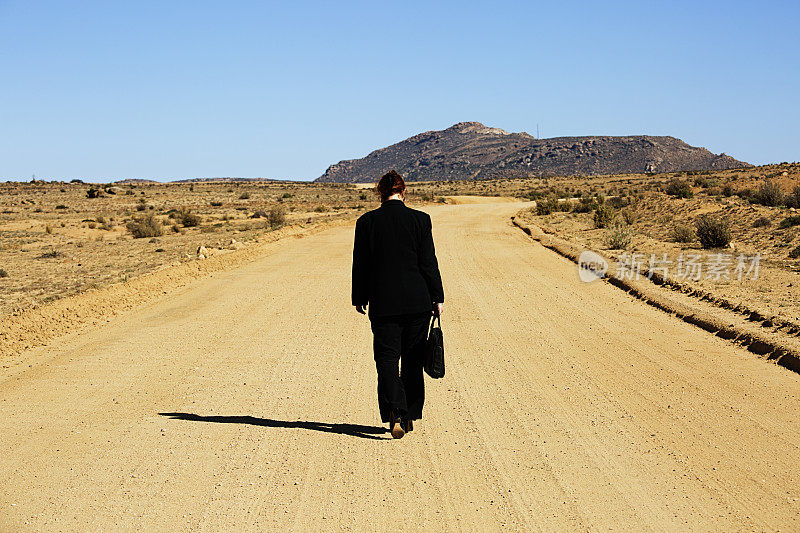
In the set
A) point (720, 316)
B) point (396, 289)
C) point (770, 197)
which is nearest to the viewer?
point (396, 289)

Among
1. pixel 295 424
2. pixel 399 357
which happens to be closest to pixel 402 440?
pixel 399 357

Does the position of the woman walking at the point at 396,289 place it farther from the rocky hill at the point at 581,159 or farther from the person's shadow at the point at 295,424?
the rocky hill at the point at 581,159

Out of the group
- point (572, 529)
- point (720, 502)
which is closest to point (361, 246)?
point (572, 529)

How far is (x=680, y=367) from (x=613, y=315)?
11.3 ft

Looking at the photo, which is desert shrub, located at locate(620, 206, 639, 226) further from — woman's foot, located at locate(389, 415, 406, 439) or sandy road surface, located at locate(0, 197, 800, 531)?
woman's foot, located at locate(389, 415, 406, 439)

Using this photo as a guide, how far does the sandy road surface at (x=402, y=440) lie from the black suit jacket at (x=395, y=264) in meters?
1.20

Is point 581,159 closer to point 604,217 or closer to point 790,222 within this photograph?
point 604,217

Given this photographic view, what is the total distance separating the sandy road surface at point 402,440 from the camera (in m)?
4.93

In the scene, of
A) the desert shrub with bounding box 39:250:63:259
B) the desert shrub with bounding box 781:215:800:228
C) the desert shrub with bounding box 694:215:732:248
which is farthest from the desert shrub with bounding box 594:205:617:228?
the desert shrub with bounding box 39:250:63:259

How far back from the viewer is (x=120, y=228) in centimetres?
4134

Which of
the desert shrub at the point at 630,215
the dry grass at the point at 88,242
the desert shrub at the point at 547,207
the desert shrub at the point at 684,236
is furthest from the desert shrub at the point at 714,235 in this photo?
the desert shrub at the point at 547,207

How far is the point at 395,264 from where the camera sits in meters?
6.17

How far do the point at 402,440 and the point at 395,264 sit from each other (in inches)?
59.0

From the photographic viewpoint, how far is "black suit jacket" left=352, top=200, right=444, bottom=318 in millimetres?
6117
